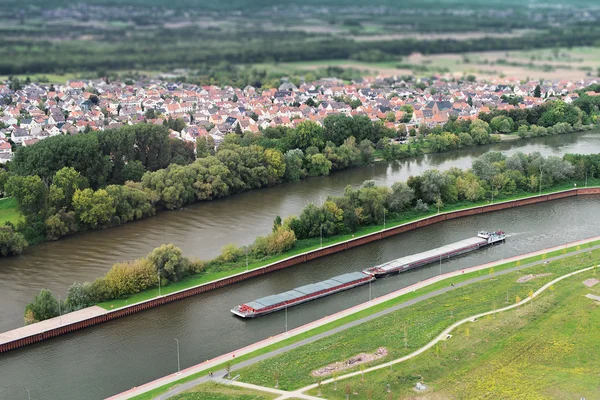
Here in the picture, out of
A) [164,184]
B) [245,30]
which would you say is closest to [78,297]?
[164,184]

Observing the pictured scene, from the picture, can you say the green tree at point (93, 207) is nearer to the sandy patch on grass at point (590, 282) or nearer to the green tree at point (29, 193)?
the green tree at point (29, 193)

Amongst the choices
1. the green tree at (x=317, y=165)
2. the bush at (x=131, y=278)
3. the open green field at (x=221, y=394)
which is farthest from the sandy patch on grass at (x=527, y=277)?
the green tree at (x=317, y=165)

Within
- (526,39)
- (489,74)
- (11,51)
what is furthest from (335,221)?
(526,39)

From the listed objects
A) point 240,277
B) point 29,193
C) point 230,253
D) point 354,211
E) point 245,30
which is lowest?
point 240,277

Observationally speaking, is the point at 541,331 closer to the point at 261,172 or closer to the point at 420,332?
the point at 420,332

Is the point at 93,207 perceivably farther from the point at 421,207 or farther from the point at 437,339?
the point at 437,339
